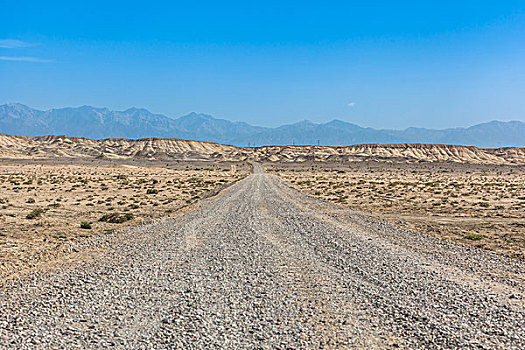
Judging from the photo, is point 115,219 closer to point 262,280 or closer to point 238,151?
point 262,280

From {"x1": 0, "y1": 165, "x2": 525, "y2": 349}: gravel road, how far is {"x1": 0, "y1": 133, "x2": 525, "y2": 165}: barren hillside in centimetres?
14898

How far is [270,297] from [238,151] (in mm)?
175805

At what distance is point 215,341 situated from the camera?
602cm

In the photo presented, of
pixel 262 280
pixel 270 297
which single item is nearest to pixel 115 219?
pixel 262 280

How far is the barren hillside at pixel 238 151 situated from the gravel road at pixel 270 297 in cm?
14898

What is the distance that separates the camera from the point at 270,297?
795 centimetres

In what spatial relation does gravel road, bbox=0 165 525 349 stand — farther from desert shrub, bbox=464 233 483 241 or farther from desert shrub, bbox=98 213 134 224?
desert shrub, bbox=98 213 134 224

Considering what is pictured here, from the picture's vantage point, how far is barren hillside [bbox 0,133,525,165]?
518 ft

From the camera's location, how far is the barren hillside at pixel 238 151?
158 metres

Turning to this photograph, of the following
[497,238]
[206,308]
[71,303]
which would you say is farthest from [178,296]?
[497,238]

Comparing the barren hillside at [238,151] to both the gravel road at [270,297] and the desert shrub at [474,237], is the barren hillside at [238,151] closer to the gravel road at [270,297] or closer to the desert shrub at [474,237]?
the desert shrub at [474,237]

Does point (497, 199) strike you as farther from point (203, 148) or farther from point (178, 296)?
point (203, 148)

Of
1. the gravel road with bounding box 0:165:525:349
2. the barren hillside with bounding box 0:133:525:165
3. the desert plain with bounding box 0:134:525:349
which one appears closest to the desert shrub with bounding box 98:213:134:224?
the desert plain with bounding box 0:134:525:349

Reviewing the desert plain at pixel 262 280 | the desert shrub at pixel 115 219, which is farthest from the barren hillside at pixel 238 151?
the desert plain at pixel 262 280
